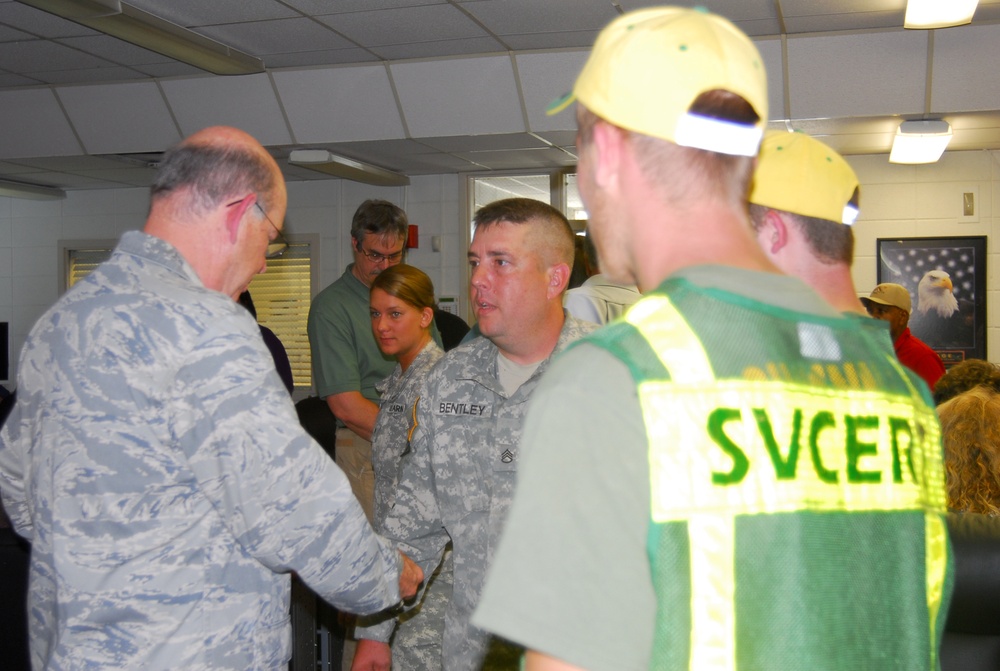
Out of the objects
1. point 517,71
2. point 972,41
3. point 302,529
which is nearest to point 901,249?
point 972,41

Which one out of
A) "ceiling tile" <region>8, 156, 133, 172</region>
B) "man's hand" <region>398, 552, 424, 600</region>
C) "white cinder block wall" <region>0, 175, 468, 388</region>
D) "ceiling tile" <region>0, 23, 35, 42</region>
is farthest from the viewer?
"white cinder block wall" <region>0, 175, 468, 388</region>

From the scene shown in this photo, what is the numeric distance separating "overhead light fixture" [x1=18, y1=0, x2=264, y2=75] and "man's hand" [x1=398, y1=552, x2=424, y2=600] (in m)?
3.26

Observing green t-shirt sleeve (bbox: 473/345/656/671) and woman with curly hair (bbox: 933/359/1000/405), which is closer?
green t-shirt sleeve (bbox: 473/345/656/671)

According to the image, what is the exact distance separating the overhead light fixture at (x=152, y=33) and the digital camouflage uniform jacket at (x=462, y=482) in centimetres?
293

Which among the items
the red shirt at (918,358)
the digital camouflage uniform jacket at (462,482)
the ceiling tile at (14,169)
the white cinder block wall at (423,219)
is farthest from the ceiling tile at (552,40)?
the ceiling tile at (14,169)

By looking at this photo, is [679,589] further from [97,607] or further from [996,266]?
[996,266]

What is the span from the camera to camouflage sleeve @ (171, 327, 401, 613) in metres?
1.53

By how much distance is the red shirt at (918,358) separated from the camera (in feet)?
16.9

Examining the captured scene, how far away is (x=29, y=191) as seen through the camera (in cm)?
814

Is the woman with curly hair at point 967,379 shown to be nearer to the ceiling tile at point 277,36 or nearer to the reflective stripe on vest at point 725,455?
the reflective stripe on vest at point 725,455

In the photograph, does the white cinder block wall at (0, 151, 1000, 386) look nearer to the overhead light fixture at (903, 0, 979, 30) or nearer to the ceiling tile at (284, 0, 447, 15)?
the ceiling tile at (284, 0, 447, 15)

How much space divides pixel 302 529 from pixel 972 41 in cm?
517

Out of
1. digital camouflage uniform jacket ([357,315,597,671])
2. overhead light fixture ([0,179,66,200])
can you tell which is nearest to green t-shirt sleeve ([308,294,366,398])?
digital camouflage uniform jacket ([357,315,597,671])

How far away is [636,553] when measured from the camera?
794mm
